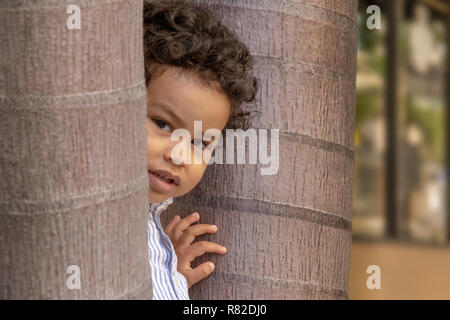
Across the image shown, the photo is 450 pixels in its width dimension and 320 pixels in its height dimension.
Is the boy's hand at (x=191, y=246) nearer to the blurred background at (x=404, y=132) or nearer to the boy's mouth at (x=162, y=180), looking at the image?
the boy's mouth at (x=162, y=180)

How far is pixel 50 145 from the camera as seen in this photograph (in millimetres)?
863

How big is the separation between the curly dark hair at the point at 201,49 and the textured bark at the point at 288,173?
27 mm

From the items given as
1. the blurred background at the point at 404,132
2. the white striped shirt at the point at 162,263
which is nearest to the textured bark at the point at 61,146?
the white striped shirt at the point at 162,263

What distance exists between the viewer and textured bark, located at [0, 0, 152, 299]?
86cm

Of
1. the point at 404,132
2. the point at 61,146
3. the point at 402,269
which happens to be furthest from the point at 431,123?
the point at 61,146

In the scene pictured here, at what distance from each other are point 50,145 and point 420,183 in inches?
215

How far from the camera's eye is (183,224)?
4.65 ft

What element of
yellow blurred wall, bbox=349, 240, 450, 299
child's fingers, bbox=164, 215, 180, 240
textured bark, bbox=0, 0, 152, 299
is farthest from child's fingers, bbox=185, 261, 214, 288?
yellow blurred wall, bbox=349, 240, 450, 299

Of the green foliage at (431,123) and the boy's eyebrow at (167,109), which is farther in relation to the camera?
the green foliage at (431,123)

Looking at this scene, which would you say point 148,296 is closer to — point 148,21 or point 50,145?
point 50,145

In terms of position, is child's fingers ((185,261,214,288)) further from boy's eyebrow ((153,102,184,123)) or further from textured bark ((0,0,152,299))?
textured bark ((0,0,152,299))

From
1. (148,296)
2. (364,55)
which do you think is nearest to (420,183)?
(364,55)

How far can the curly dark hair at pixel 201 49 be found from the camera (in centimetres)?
138

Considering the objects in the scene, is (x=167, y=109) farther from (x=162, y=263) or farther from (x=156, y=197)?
(x=162, y=263)
